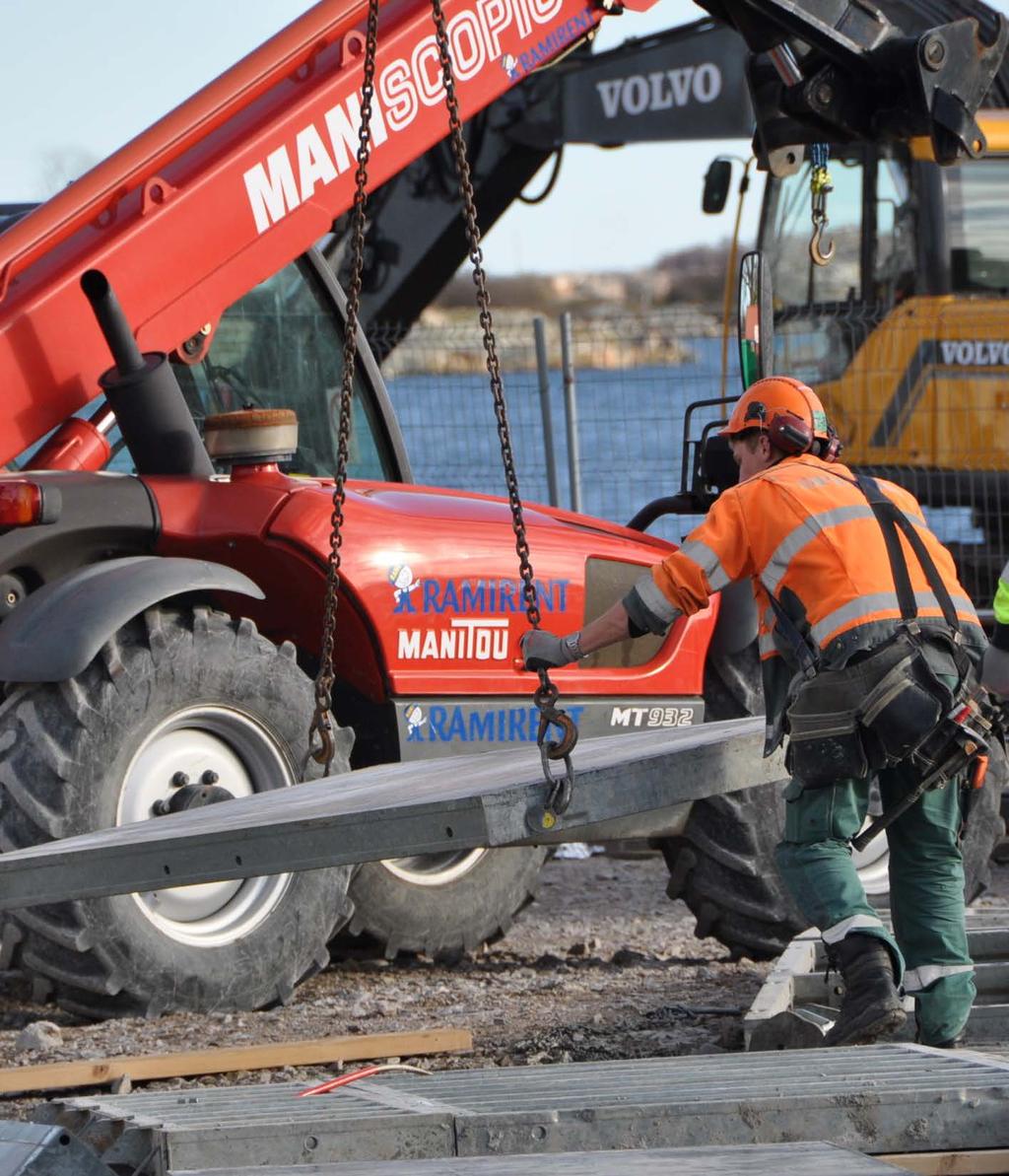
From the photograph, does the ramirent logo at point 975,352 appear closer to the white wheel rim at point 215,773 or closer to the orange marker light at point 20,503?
the white wheel rim at point 215,773

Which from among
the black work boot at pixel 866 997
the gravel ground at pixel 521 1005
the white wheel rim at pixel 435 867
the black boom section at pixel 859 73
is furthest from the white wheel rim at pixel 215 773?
the black boom section at pixel 859 73

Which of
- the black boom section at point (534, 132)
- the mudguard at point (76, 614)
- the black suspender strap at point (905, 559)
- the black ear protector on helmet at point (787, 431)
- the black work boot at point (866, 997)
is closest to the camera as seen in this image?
the black work boot at point (866, 997)

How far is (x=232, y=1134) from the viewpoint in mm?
3832

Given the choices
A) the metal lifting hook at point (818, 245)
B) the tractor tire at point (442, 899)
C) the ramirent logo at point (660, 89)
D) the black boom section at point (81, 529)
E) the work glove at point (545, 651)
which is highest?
the ramirent logo at point (660, 89)

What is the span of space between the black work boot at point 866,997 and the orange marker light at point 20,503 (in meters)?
2.52

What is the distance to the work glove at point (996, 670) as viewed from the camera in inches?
195

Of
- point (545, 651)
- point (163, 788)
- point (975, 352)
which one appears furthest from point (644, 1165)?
point (975, 352)

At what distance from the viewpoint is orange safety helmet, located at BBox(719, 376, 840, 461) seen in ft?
18.6

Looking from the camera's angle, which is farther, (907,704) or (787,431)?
(787,431)

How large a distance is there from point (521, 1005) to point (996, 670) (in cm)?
233

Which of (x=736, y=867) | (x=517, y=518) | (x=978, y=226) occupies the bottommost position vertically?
(x=736, y=867)

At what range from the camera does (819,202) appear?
280 inches

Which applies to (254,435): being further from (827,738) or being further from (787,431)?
(827,738)

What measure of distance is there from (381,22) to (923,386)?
7824 millimetres
